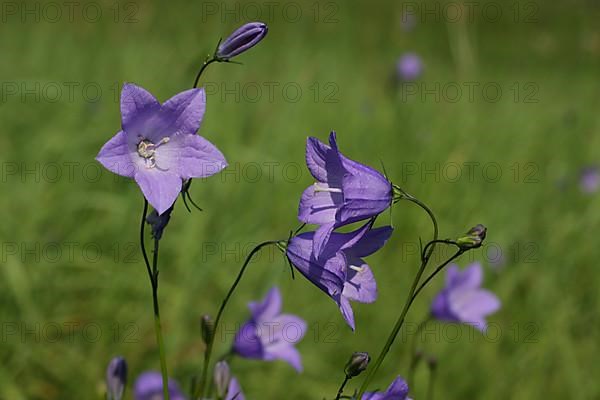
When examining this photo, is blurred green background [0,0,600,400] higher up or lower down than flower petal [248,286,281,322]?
lower down

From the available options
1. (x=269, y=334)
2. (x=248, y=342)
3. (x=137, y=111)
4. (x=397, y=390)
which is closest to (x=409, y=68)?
(x=269, y=334)

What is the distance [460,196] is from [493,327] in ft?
3.39

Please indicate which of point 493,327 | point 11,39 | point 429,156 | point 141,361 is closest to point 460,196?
point 429,156

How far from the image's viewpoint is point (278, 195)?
12.0 ft

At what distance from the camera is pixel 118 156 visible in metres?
1.08

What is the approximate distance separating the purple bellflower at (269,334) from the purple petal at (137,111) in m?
0.62

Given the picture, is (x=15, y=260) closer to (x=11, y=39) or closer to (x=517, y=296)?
(x=517, y=296)

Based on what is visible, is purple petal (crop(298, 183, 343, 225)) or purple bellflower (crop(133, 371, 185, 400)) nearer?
purple petal (crop(298, 183, 343, 225))

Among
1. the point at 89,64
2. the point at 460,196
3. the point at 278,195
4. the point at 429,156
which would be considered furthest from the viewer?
the point at 89,64

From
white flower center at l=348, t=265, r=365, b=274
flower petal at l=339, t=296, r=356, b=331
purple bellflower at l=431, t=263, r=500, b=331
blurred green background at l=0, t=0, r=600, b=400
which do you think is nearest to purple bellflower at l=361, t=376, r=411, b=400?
flower petal at l=339, t=296, r=356, b=331

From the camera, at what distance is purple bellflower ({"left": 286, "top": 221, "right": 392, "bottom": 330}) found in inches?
42.8

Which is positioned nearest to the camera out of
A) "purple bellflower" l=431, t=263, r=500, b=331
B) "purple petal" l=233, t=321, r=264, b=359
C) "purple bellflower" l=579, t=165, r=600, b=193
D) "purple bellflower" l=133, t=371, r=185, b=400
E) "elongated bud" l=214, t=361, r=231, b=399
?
"elongated bud" l=214, t=361, r=231, b=399

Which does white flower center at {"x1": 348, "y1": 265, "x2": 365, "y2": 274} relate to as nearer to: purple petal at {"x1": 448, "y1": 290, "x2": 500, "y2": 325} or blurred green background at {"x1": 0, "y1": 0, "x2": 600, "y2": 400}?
blurred green background at {"x1": 0, "y1": 0, "x2": 600, "y2": 400}

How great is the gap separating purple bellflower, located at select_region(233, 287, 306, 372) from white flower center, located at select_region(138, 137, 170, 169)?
1.94 feet
